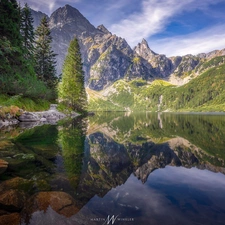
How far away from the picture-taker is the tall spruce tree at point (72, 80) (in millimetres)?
62075

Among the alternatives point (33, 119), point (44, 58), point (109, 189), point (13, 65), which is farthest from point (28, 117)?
point (109, 189)

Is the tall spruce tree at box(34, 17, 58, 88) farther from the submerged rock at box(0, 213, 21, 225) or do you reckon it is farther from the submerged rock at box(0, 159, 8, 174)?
the submerged rock at box(0, 213, 21, 225)

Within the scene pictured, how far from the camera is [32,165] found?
10562 millimetres

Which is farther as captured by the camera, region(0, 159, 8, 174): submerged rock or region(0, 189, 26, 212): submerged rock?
region(0, 159, 8, 174): submerged rock

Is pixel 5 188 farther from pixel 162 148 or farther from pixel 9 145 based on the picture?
pixel 162 148

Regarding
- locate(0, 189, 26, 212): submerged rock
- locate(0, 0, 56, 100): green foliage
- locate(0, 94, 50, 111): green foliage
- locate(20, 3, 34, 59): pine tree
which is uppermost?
locate(20, 3, 34, 59): pine tree

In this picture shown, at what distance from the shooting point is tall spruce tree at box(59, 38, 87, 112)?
6208 centimetres

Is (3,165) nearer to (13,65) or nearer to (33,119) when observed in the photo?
(33,119)

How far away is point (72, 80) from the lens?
210 feet

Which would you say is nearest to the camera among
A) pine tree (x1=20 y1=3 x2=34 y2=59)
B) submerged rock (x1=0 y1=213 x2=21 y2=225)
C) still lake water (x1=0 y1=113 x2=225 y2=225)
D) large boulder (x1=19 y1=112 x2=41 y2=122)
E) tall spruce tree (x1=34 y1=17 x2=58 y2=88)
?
submerged rock (x1=0 y1=213 x2=21 y2=225)

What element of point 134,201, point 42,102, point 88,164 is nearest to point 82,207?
point 134,201

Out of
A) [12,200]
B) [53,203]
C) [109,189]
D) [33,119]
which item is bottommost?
[109,189]
